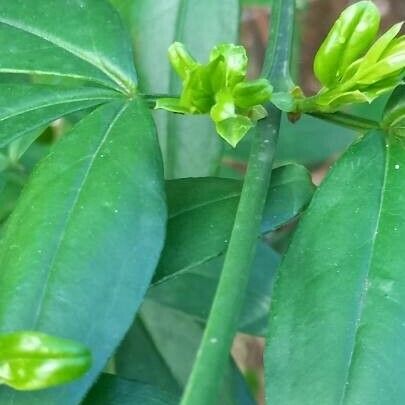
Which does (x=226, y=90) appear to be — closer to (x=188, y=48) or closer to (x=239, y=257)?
(x=239, y=257)

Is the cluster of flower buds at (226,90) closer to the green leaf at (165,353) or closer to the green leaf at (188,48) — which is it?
the green leaf at (188,48)

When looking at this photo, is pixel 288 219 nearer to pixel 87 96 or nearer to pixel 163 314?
pixel 87 96

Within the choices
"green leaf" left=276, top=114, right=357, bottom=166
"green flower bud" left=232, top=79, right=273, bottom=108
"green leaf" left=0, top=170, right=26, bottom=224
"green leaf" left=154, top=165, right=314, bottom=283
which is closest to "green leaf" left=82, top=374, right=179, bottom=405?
"green leaf" left=154, top=165, right=314, bottom=283

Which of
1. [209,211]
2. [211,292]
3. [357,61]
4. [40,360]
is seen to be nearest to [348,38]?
[357,61]

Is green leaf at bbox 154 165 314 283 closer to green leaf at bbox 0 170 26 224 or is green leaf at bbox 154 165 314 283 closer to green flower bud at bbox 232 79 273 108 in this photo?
green flower bud at bbox 232 79 273 108

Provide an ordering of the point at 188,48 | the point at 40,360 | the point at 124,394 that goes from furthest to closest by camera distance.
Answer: the point at 188,48 < the point at 124,394 < the point at 40,360

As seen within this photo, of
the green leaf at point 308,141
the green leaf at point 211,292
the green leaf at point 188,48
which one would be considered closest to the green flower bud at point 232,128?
the green leaf at point 188,48
